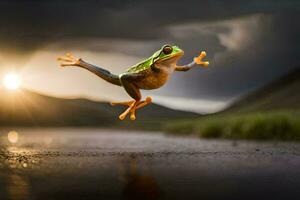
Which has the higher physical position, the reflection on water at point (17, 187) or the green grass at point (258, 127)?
the green grass at point (258, 127)

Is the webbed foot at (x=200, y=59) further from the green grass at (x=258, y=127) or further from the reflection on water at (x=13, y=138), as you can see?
the reflection on water at (x=13, y=138)

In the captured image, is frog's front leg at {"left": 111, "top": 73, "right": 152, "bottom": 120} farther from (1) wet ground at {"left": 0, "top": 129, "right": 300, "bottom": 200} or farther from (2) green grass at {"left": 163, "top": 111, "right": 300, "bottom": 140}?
(2) green grass at {"left": 163, "top": 111, "right": 300, "bottom": 140}

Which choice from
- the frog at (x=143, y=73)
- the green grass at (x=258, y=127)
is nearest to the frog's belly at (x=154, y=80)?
the frog at (x=143, y=73)

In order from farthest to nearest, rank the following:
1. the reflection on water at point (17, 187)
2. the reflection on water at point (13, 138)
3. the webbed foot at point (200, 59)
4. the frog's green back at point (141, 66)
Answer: the reflection on water at point (13, 138), the reflection on water at point (17, 187), the webbed foot at point (200, 59), the frog's green back at point (141, 66)

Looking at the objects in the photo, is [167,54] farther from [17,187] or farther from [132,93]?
[17,187]

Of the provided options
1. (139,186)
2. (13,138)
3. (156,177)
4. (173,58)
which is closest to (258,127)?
(156,177)

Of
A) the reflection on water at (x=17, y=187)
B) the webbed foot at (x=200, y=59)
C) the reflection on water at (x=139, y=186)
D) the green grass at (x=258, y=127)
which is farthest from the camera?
the green grass at (x=258, y=127)

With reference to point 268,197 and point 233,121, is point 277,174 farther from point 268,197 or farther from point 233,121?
point 233,121
